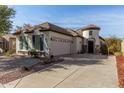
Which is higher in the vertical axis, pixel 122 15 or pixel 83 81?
pixel 122 15

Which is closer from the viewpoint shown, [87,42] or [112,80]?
[112,80]

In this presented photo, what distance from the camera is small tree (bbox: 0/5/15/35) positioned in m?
20.9

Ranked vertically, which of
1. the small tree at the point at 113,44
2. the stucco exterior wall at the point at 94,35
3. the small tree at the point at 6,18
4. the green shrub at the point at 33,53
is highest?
the small tree at the point at 6,18

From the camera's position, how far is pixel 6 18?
70.9ft

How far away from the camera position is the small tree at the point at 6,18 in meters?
20.9

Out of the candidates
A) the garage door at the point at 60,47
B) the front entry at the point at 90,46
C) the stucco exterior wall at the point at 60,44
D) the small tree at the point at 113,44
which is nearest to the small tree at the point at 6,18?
the stucco exterior wall at the point at 60,44

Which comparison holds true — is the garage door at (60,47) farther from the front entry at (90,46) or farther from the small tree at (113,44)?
the small tree at (113,44)

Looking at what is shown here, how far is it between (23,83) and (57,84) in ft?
4.90

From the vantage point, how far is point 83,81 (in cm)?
930

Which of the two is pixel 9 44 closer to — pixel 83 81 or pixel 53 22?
pixel 53 22

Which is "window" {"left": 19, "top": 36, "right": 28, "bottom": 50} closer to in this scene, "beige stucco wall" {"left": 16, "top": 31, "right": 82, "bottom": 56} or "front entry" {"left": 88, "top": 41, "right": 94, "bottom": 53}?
"beige stucco wall" {"left": 16, "top": 31, "right": 82, "bottom": 56}
